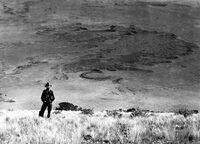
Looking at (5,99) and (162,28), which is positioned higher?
(162,28)

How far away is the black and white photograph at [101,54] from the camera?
65938mm

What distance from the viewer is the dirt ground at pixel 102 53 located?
67.2 m

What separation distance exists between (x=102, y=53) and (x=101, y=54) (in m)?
0.32

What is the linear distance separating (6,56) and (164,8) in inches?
1602

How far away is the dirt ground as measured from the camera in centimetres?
6725

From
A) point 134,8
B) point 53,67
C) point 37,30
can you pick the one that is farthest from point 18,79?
point 134,8

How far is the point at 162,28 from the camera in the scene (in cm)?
9144

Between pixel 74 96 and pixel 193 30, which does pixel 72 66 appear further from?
pixel 193 30

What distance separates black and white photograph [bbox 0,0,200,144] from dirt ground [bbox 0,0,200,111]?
171 millimetres

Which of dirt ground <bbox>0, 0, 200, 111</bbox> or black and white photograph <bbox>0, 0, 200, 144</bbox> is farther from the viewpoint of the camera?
dirt ground <bbox>0, 0, 200, 111</bbox>

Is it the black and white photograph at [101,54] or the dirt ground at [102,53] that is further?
the dirt ground at [102,53]

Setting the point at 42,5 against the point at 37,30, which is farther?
the point at 42,5

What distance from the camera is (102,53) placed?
278 ft

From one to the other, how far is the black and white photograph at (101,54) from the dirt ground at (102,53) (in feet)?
0.56
